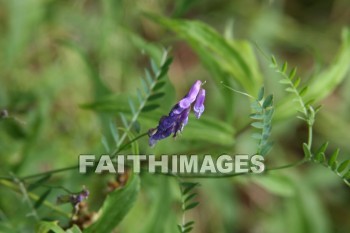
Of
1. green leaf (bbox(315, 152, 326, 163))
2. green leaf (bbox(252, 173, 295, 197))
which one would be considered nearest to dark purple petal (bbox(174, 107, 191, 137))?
green leaf (bbox(315, 152, 326, 163))

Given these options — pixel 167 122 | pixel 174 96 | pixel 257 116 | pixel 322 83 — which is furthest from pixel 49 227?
pixel 322 83

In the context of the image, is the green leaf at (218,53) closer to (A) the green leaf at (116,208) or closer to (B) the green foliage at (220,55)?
(B) the green foliage at (220,55)

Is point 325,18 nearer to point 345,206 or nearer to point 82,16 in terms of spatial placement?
point 345,206

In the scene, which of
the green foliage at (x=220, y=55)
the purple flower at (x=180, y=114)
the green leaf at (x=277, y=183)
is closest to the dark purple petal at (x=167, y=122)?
the purple flower at (x=180, y=114)

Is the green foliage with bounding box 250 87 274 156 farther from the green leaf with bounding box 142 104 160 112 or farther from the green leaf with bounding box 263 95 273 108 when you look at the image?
the green leaf with bounding box 142 104 160 112

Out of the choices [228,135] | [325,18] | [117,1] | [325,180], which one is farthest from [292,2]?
[228,135]
